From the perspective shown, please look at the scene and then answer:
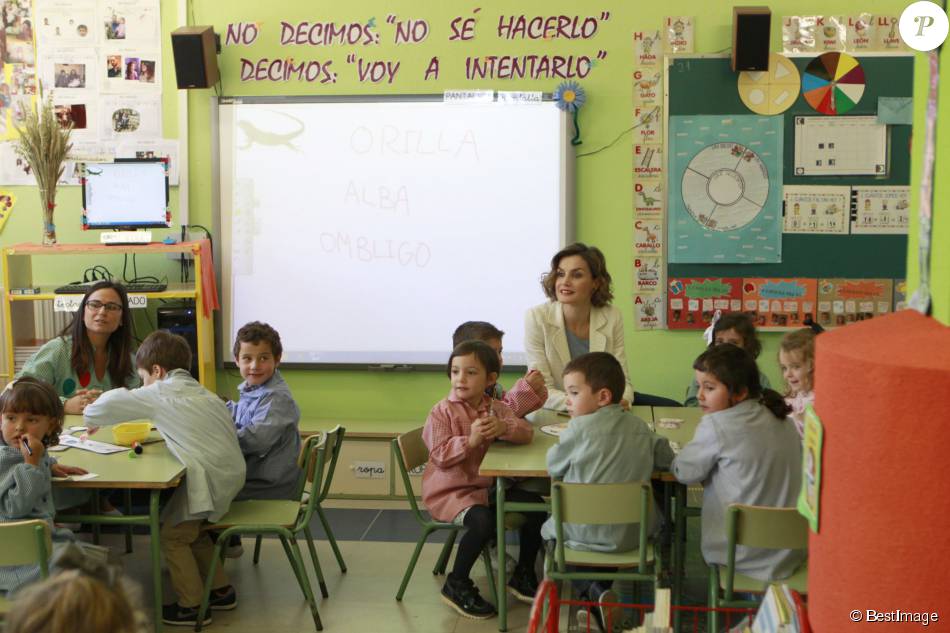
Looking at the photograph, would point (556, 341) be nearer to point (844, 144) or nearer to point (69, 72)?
point (844, 144)

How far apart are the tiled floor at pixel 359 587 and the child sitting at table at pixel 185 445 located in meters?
0.16

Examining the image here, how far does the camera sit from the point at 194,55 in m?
5.17

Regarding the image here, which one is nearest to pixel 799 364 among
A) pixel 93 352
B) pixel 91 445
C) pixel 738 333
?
pixel 738 333

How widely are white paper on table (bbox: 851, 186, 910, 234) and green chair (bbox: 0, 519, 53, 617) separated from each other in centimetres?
404

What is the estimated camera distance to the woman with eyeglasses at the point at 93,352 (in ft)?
13.7

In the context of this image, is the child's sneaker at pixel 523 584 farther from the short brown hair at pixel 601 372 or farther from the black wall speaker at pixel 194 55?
the black wall speaker at pixel 194 55

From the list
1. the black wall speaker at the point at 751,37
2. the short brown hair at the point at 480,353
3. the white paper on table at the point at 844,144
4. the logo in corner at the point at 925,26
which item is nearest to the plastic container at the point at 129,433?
the short brown hair at the point at 480,353

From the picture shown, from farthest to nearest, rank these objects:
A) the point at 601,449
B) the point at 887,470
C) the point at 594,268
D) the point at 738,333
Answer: the point at 594,268, the point at 738,333, the point at 601,449, the point at 887,470

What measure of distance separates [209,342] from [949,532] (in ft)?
15.2

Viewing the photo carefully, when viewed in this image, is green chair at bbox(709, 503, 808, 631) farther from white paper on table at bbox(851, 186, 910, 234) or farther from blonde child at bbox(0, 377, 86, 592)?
white paper on table at bbox(851, 186, 910, 234)

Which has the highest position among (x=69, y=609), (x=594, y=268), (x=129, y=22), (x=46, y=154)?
(x=129, y=22)

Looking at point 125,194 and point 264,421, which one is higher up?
point 125,194

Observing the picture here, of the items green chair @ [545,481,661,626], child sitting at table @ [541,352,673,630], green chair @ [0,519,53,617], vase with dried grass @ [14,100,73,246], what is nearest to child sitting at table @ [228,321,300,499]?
green chair @ [0,519,53,617]

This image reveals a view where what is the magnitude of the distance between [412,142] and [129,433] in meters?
2.32
